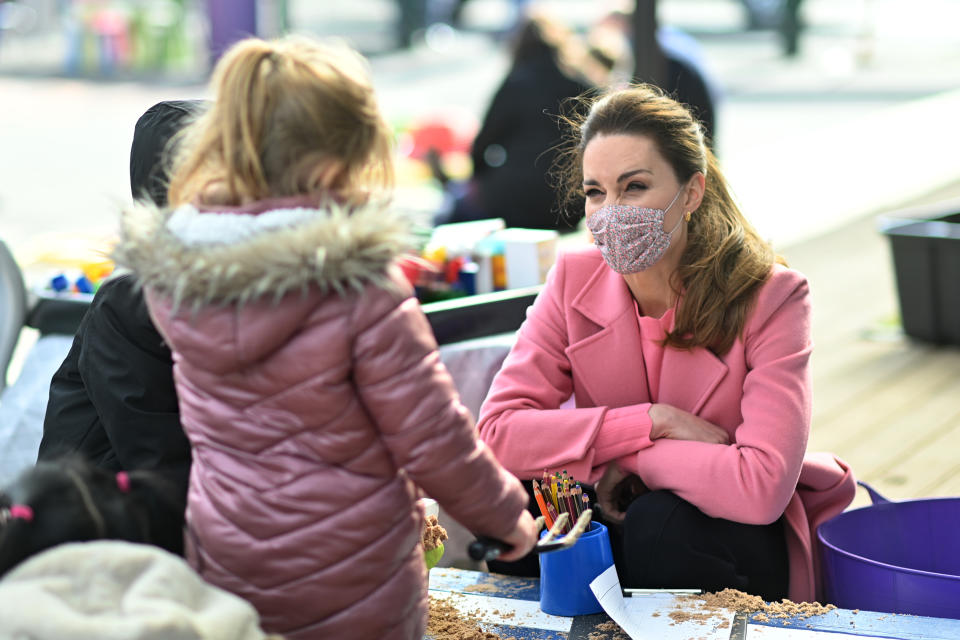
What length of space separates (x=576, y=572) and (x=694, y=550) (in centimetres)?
23

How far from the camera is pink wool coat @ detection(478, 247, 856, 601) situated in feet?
7.08

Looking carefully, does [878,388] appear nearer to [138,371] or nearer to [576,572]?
[576,572]

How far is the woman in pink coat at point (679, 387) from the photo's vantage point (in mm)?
2178

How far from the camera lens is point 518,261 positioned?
3.27 m

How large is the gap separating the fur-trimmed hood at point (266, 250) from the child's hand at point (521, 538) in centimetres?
40

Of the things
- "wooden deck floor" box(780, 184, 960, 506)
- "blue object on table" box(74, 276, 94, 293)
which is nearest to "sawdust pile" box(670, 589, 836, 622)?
"wooden deck floor" box(780, 184, 960, 506)

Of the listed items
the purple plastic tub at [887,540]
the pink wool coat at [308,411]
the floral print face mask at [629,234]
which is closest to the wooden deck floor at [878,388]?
the purple plastic tub at [887,540]

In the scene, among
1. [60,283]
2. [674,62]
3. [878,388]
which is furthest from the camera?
[674,62]

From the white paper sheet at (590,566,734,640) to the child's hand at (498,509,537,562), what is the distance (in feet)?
1.29

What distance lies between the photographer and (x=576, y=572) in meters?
2.11

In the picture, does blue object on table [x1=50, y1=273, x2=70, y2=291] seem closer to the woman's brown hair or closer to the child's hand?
the woman's brown hair

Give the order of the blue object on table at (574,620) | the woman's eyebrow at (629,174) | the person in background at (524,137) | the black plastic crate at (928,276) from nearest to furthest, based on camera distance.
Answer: the blue object on table at (574,620) → the woman's eyebrow at (629,174) → the black plastic crate at (928,276) → the person in background at (524,137)

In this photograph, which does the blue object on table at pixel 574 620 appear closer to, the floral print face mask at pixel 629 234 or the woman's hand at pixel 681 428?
the woman's hand at pixel 681 428

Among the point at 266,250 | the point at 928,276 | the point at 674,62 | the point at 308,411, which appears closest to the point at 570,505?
the point at 308,411
